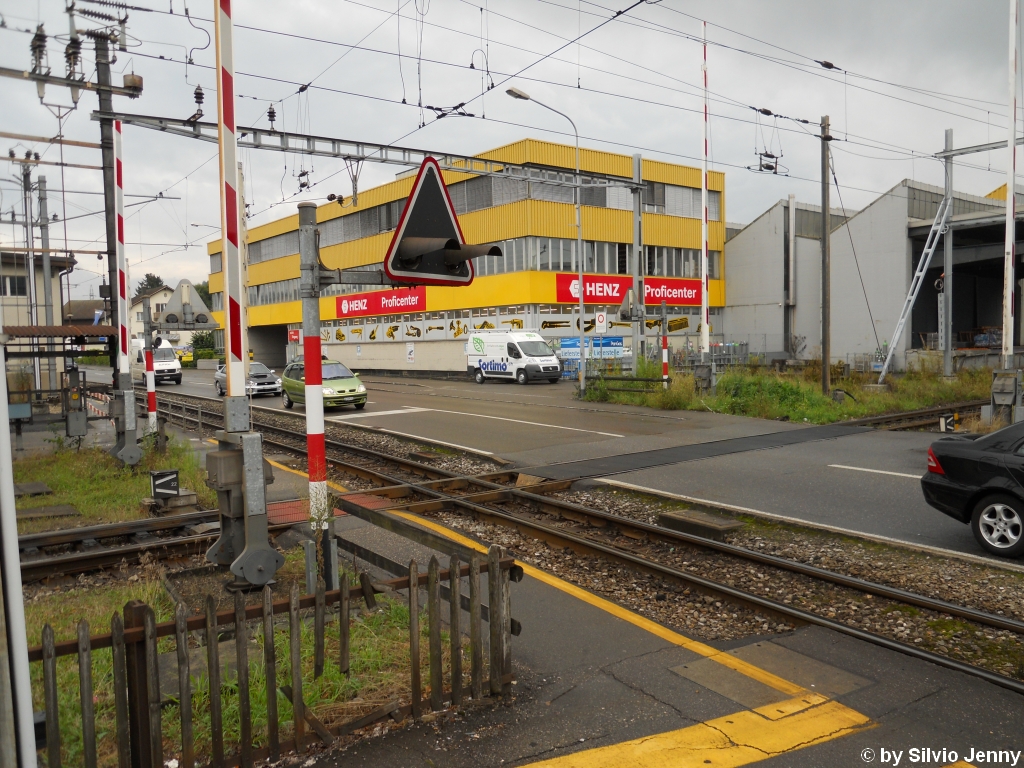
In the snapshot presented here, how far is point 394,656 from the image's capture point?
15.4 ft

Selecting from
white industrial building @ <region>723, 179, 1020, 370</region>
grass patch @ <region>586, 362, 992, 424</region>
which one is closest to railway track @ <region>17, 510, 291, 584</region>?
grass patch @ <region>586, 362, 992, 424</region>

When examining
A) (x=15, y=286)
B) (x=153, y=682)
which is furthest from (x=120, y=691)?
(x=15, y=286)

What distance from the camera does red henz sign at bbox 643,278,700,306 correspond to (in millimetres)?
46812

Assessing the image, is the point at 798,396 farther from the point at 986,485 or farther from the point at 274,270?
the point at 274,270

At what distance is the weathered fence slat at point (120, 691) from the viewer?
337 centimetres

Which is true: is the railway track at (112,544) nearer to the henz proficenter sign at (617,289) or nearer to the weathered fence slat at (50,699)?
the weathered fence slat at (50,699)

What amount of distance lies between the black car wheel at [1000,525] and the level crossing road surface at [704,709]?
2.92 metres

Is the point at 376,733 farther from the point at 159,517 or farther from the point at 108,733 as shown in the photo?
the point at 159,517

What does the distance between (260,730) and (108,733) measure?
721 mm

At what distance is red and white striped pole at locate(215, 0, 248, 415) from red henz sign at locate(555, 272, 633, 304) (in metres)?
37.2

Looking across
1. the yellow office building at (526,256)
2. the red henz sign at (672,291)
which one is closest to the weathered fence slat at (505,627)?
the yellow office building at (526,256)

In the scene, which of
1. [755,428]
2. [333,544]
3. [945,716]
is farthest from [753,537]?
[755,428]

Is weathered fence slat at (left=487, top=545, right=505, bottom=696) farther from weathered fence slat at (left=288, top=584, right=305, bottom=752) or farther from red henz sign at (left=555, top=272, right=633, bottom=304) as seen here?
red henz sign at (left=555, top=272, right=633, bottom=304)

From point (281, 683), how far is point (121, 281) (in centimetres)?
1021
